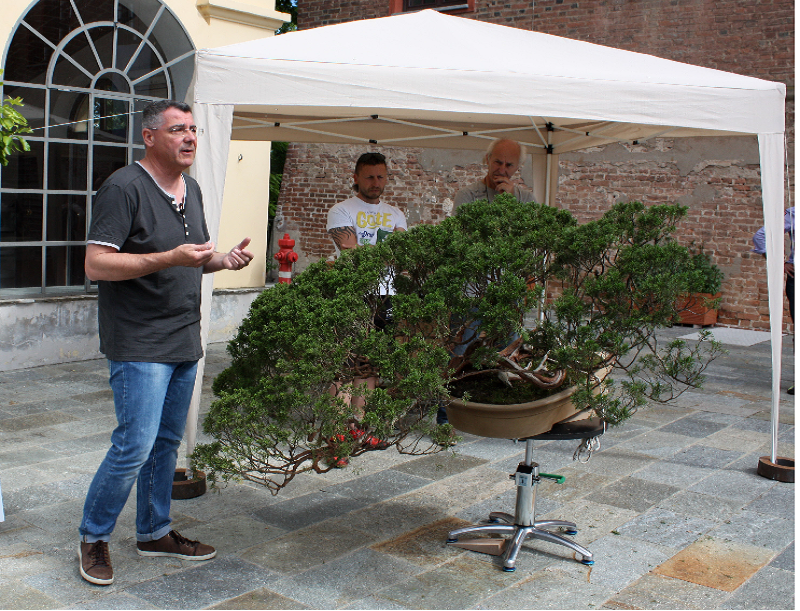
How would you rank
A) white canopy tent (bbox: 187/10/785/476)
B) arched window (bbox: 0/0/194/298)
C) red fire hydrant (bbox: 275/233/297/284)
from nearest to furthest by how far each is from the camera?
white canopy tent (bbox: 187/10/785/476), arched window (bbox: 0/0/194/298), red fire hydrant (bbox: 275/233/297/284)

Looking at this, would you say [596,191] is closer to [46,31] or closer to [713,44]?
[713,44]

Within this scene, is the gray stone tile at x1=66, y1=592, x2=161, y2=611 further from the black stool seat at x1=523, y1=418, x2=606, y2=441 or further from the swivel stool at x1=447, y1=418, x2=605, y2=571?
the black stool seat at x1=523, y1=418, x2=606, y2=441

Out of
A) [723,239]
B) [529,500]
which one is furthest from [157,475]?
[723,239]

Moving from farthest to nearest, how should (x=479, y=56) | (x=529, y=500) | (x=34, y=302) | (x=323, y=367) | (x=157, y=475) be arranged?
(x=34, y=302) < (x=479, y=56) < (x=529, y=500) < (x=157, y=475) < (x=323, y=367)

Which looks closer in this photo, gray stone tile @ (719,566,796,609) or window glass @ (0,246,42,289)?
gray stone tile @ (719,566,796,609)

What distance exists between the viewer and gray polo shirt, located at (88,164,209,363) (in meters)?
2.92

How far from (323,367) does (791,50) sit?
986cm

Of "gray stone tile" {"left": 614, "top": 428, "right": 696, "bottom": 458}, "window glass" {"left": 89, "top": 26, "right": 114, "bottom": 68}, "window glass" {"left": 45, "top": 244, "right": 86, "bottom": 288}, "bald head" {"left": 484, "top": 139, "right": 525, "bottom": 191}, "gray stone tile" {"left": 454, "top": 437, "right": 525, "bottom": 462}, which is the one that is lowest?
"gray stone tile" {"left": 454, "top": 437, "right": 525, "bottom": 462}

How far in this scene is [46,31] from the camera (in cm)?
718

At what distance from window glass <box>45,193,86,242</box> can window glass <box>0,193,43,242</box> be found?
0.35 feet

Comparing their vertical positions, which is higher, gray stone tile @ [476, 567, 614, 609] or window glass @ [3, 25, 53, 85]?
window glass @ [3, 25, 53, 85]

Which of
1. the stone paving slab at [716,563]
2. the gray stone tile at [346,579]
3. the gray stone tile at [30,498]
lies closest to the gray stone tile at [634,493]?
the stone paving slab at [716,563]

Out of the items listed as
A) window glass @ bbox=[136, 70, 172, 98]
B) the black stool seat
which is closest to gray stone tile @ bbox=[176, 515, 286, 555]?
the black stool seat

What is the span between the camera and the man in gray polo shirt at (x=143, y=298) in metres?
2.91
